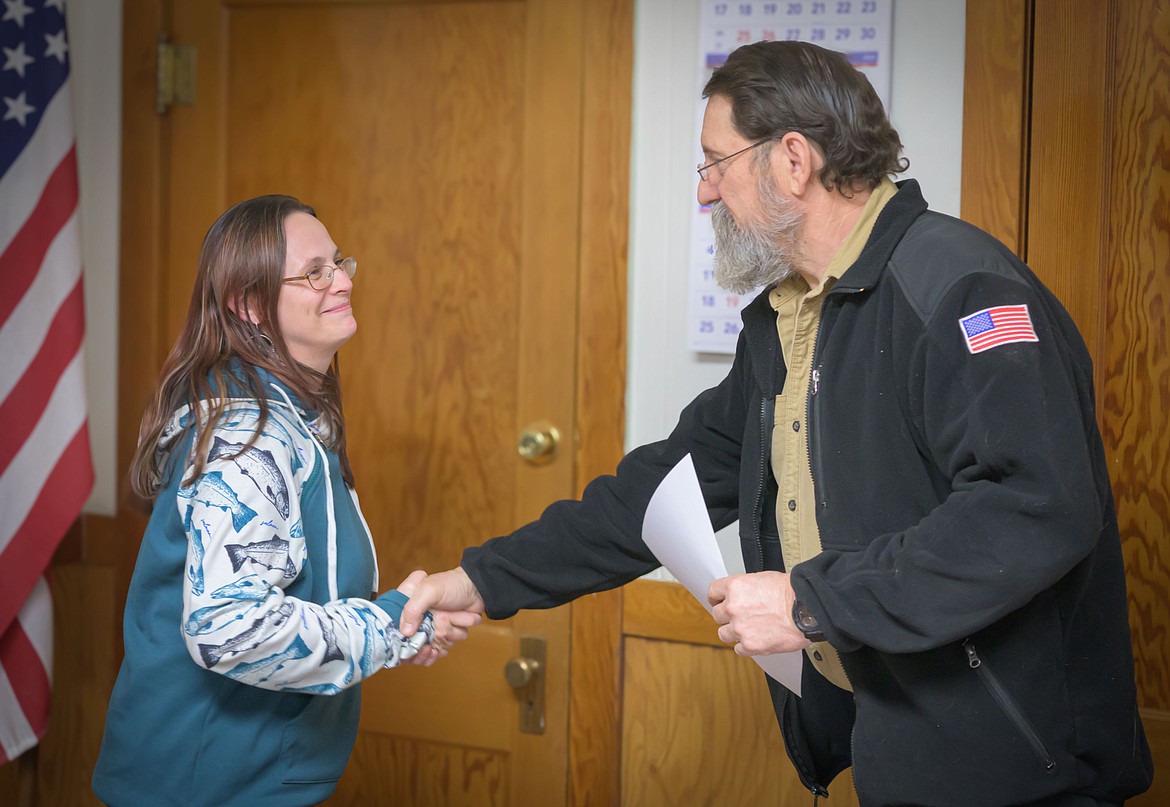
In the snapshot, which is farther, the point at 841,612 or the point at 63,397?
the point at 63,397

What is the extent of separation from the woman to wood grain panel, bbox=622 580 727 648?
0.94 meters

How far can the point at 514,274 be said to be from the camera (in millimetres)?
2805

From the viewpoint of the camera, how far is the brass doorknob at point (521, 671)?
2.81 metres

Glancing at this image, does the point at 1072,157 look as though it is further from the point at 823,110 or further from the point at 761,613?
the point at 761,613

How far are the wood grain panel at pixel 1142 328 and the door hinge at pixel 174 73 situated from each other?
2187 mm

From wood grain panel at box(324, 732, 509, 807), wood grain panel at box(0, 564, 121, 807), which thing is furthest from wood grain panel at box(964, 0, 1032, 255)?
wood grain panel at box(0, 564, 121, 807)

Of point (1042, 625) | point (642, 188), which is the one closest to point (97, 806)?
point (642, 188)

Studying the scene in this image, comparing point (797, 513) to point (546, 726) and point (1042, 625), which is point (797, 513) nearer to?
point (1042, 625)

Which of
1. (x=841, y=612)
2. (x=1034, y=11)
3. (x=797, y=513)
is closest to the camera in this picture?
(x=841, y=612)

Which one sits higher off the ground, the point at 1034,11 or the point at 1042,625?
the point at 1034,11

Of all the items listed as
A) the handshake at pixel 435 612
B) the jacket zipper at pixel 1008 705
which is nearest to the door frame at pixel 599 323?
the handshake at pixel 435 612

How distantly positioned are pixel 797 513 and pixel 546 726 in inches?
50.6

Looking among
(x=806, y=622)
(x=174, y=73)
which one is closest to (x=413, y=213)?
(x=174, y=73)

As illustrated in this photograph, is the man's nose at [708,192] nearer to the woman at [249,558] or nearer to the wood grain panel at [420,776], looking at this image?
the woman at [249,558]
